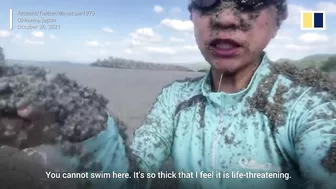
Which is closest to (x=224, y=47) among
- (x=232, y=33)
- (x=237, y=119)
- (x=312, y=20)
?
(x=232, y=33)

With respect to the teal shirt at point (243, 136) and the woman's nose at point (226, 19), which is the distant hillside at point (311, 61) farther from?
the woman's nose at point (226, 19)

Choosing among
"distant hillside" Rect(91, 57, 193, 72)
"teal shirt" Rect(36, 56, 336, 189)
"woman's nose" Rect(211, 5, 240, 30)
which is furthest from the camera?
"distant hillside" Rect(91, 57, 193, 72)

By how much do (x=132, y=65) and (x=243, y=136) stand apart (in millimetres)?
654

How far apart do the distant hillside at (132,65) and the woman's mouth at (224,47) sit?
0.63ft

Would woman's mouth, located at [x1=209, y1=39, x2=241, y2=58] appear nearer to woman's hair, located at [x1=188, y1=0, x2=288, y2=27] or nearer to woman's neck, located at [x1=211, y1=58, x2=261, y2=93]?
woman's neck, located at [x1=211, y1=58, x2=261, y2=93]

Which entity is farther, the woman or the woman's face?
the woman's face

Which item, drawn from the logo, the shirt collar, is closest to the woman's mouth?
the shirt collar

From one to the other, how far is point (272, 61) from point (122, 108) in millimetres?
763

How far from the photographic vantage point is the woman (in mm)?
1935

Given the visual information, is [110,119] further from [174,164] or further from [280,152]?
[280,152]

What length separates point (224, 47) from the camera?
2.09m

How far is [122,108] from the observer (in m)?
2.23

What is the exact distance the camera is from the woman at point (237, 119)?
1.93 meters

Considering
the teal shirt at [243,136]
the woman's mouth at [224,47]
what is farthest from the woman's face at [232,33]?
the teal shirt at [243,136]
